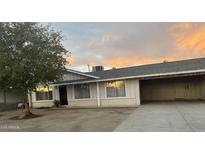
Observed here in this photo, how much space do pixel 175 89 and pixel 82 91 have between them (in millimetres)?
8648

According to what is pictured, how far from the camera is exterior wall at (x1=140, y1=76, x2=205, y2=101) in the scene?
17.5 meters

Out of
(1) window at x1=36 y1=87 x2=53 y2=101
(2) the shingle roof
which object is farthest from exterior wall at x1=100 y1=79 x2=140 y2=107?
(1) window at x1=36 y1=87 x2=53 y2=101

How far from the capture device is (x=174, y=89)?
18.4 metres

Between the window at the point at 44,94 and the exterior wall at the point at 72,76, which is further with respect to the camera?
the window at the point at 44,94

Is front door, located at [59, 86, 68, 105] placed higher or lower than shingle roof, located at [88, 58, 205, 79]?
lower

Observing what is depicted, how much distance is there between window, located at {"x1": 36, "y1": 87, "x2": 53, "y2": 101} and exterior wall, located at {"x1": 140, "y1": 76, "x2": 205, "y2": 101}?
9.02m

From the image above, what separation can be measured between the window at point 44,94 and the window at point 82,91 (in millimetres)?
2905

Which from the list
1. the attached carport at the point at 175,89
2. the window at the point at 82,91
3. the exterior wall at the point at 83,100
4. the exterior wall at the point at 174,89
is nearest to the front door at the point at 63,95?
the exterior wall at the point at 83,100

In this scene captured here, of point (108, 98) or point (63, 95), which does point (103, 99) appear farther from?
point (63, 95)

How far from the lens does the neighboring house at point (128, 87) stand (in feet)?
46.2

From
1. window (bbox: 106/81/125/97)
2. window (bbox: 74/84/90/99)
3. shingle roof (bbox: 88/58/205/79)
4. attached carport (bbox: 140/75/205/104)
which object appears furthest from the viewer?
attached carport (bbox: 140/75/205/104)

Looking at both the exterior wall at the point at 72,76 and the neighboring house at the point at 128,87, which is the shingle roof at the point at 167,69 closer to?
the neighboring house at the point at 128,87

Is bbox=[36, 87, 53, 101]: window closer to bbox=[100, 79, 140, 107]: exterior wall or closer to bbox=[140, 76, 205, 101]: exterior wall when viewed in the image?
bbox=[100, 79, 140, 107]: exterior wall
